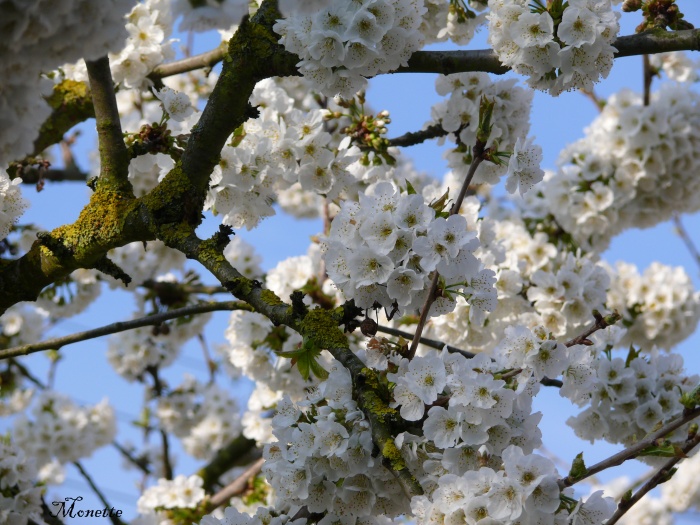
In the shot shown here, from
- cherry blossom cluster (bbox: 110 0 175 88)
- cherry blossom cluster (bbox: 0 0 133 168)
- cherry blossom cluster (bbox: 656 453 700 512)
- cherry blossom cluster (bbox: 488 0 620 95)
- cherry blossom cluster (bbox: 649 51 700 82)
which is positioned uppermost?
cherry blossom cluster (bbox: 649 51 700 82)

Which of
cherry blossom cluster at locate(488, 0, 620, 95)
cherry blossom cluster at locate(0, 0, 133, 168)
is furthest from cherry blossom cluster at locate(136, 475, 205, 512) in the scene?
cherry blossom cluster at locate(0, 0, 133, 168)

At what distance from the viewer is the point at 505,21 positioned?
2.44m

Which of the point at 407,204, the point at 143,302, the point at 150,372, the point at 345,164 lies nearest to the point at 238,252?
the point at 143,302

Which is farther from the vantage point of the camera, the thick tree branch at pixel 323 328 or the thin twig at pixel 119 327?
the thin twig at pixel 119 327

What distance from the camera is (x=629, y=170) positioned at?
5.12 m

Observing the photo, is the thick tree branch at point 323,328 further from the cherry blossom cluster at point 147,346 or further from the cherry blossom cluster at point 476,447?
the cherry blossom cluster at point 147,346

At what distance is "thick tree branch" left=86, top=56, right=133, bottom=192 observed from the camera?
99.5 inches

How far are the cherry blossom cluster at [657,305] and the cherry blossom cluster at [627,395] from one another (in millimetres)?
2393

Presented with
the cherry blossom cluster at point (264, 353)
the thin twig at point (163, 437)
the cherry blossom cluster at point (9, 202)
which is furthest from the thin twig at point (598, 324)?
the thin twig at point (163, 437)

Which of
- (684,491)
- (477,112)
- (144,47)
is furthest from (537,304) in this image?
(684,491)

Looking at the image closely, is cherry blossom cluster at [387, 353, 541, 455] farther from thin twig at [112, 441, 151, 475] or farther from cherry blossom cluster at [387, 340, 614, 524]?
thin twig at [112, 441, 151, 475]

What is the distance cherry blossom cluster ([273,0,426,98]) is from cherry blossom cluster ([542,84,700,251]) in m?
3.23

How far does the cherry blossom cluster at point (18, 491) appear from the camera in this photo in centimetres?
312

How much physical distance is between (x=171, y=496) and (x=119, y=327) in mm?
2660
